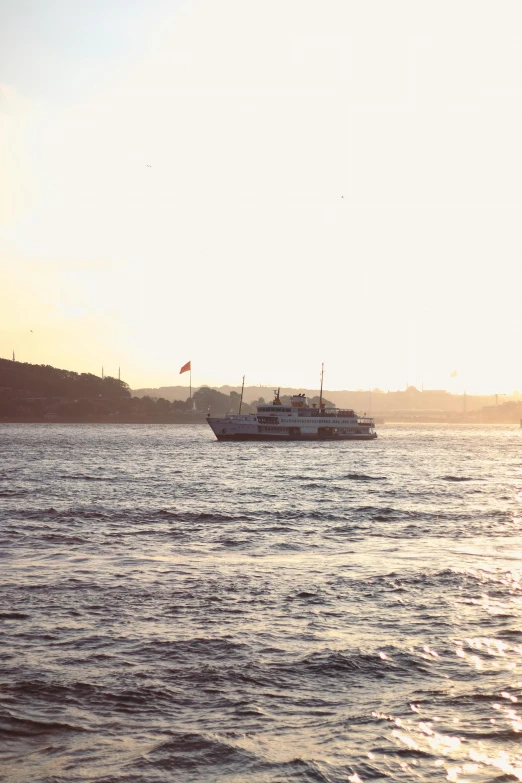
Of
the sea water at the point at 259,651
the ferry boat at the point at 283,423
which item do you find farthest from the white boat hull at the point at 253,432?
the sea water at the point at 259,651

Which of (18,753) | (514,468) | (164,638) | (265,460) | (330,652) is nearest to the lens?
(18,753)

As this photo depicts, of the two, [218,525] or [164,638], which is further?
[218,525]

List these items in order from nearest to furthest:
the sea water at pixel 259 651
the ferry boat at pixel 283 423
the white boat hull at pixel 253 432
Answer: the sea water at pixel 259 651, the white boat hull at pixel 253 432, the ferry boat at pixel 283 423

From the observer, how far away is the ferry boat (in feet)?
469

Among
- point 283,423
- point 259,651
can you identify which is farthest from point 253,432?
point 259,651

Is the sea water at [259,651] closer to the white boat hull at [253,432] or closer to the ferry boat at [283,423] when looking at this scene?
the white boat hull at [253,432]

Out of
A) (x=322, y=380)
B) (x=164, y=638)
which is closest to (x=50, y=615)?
(x=164, y=638)

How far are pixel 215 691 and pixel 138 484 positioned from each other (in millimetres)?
43601

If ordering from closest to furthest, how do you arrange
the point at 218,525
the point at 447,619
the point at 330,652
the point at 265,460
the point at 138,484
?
the point at 330,652 < the point at 447,619 < the point at 218,525 < the point at 138,484 < the point at 265,460

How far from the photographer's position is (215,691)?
40.7 feet

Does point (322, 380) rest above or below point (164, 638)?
above

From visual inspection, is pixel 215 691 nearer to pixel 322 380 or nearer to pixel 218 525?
pixel 218 525

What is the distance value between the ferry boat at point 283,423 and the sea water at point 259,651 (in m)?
109

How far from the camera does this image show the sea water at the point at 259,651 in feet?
32.9
